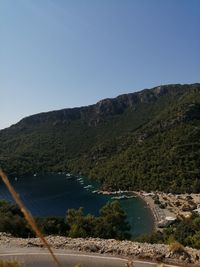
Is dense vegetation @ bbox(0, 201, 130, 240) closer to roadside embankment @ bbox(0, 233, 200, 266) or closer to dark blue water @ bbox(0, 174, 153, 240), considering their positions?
roadside embankment @ bbox(0, 233, 200, 266)

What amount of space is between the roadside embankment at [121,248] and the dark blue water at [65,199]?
4709cm

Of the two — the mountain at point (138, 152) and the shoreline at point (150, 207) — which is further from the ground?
the mountain at point (138, 152)

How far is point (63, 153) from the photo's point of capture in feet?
620

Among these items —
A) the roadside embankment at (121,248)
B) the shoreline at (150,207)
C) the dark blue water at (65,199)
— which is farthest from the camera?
the dark blue water at (65,199)

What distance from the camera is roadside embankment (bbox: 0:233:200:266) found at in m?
12.8

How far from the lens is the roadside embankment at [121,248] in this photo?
502 inches

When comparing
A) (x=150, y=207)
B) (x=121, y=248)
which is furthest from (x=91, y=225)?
(x=150, y=207)

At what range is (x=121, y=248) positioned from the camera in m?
14.3

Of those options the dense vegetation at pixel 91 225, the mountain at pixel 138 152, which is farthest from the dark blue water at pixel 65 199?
the dense vegetation at pixel 91 225

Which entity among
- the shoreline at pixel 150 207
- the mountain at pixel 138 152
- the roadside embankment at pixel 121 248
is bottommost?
the shoreline at pixel 150 207

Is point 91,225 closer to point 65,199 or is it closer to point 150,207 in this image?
point 150,207

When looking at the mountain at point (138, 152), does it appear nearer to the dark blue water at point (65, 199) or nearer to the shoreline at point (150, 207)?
the shoreline at point (150, 207)

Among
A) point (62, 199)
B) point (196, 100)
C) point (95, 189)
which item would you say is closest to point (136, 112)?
point (196, 100)

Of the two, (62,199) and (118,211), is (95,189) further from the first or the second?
(118,211)
